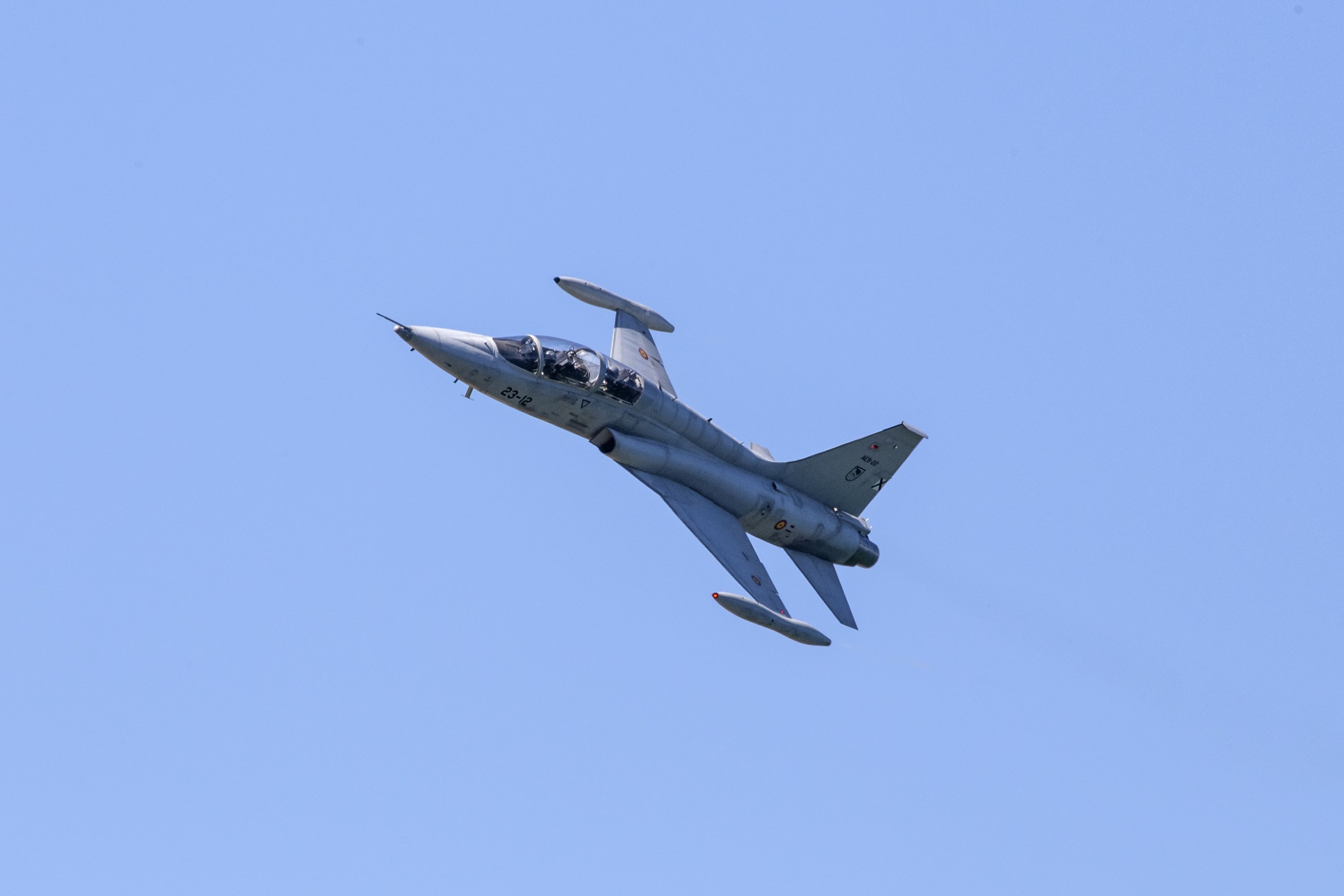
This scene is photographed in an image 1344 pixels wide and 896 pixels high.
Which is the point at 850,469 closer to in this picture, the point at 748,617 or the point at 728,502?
the point at 728,502

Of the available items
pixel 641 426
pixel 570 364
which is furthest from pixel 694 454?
pixel 570 364

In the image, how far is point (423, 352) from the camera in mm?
38062

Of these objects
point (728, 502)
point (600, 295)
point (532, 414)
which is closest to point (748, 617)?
point (728, 502)

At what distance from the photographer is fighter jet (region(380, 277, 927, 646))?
3872 centimetres

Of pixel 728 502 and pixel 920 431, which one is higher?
pixel 920 431

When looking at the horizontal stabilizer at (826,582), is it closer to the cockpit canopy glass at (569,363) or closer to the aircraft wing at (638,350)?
the aircraft wing at (638,350)

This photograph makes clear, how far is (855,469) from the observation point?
4350 cm

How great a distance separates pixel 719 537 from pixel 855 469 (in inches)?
187

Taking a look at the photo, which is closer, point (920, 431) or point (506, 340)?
point (506, 340)

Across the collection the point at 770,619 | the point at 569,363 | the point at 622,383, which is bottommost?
the point at 770,619

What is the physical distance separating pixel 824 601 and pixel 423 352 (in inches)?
470

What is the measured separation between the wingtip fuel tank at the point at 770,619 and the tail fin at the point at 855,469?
5054mm

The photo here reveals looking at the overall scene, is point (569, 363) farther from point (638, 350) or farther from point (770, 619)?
point (770, 619)

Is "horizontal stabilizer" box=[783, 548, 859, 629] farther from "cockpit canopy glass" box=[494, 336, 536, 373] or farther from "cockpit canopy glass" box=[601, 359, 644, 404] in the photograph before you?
"cockpit canopy glass" box=[494, 336, 536, 373]
